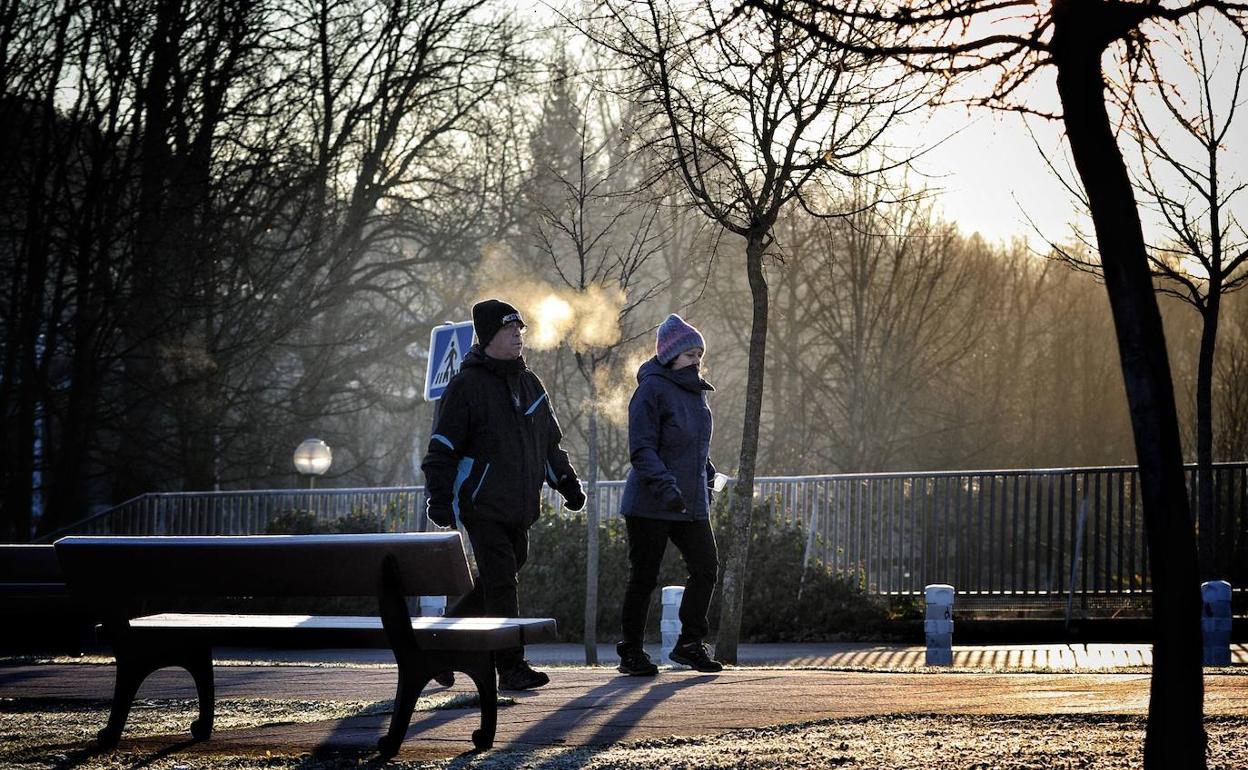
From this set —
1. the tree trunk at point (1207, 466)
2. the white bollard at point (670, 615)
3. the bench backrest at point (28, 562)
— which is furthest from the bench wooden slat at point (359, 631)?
the tree trunk at point (1207, 466)

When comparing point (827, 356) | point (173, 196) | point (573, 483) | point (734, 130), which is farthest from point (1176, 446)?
point (827, 356)

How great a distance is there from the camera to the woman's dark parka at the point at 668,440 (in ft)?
28.7

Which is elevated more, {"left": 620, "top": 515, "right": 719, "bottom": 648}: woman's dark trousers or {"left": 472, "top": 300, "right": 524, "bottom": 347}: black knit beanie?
{"left": 472, "top": 300, "right": 524, "bottom": 347}: black knit beanie

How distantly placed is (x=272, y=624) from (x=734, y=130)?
6457 mm

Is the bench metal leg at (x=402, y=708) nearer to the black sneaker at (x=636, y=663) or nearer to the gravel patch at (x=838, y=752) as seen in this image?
the gravel patch at (x=838, y=752)

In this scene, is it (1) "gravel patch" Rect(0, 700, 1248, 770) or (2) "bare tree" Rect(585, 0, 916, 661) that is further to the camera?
(2) "bare tree" Rect(585, 0, 916, 661)

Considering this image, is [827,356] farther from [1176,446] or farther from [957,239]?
[1176,446]

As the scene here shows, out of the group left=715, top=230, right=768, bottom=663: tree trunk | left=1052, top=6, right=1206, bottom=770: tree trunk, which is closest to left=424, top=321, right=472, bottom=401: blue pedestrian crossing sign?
left=715, top=230, right=768, bottom=663: tree trunk

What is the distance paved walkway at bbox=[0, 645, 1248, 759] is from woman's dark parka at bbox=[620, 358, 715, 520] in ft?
2.97

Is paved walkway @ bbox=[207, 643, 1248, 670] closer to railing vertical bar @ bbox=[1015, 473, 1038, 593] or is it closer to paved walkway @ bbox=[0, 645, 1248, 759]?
railing vertical bar @ bbox=[1015, 473, 1038, 593]

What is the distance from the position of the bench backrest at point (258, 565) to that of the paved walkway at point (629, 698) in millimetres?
592

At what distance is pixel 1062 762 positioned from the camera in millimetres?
5418

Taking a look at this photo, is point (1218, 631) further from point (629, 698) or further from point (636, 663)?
point (629, 698)

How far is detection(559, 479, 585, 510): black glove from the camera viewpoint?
814 cm
